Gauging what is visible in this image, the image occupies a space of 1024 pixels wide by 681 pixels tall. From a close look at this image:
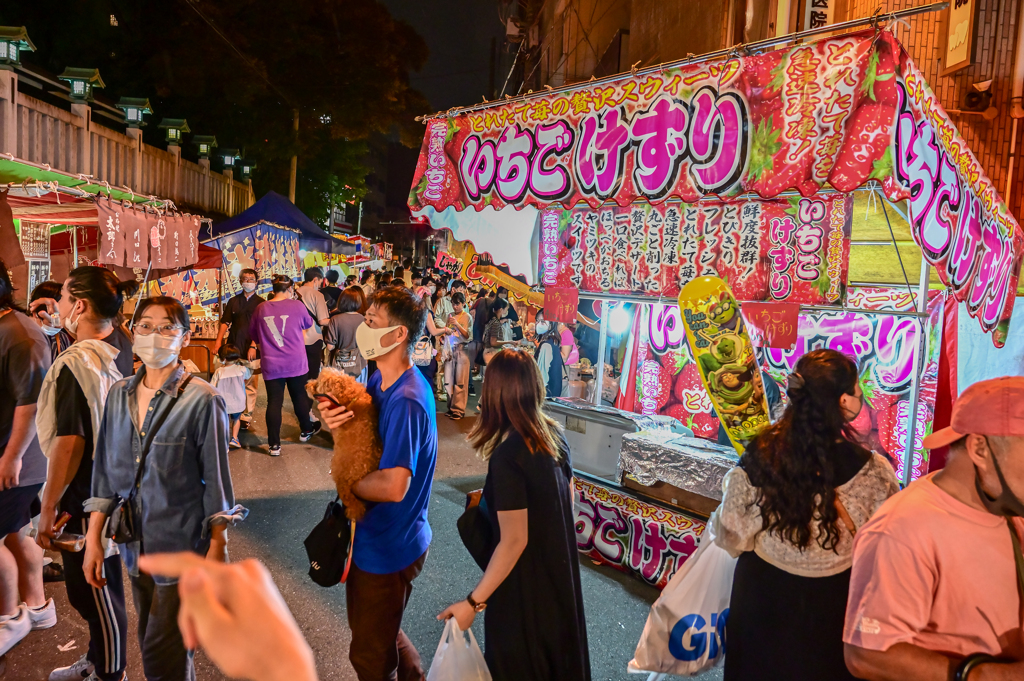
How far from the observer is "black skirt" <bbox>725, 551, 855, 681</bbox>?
2.15m

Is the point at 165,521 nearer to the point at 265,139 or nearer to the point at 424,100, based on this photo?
the point at 265,139

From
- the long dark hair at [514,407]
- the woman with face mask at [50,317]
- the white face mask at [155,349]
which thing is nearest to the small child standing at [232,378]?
the woman with face mask at [50,317]

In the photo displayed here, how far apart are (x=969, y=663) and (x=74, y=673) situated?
382 centimetres

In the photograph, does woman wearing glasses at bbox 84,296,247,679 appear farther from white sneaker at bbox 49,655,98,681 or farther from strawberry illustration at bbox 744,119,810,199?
strawberry illustration at bbox 744,119,810,199

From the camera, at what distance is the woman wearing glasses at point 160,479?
8.19 ft

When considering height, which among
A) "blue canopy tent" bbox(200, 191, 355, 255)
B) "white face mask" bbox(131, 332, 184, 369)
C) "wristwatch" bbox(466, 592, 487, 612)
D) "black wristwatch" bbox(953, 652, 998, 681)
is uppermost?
"blue canopy tent" bbox(200, 191, 355, 255)

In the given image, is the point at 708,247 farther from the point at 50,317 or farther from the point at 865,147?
the point at 50,317

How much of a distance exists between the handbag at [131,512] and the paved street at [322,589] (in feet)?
4.00

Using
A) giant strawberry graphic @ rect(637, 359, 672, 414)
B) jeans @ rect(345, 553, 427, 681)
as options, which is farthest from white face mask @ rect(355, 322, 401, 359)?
giant strawberry graphic @ rect(637, 359, 672, 414)

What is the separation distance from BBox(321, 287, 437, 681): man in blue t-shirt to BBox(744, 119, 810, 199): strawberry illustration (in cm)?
209

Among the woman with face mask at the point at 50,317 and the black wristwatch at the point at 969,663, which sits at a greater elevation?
the woman with face mask at the point at 50,317

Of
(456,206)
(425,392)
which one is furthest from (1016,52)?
(425,392)

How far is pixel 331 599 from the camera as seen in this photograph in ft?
13.5

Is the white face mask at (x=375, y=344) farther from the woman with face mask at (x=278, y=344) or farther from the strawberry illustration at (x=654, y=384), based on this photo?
the woman with face mask at (x=278, y=344)
